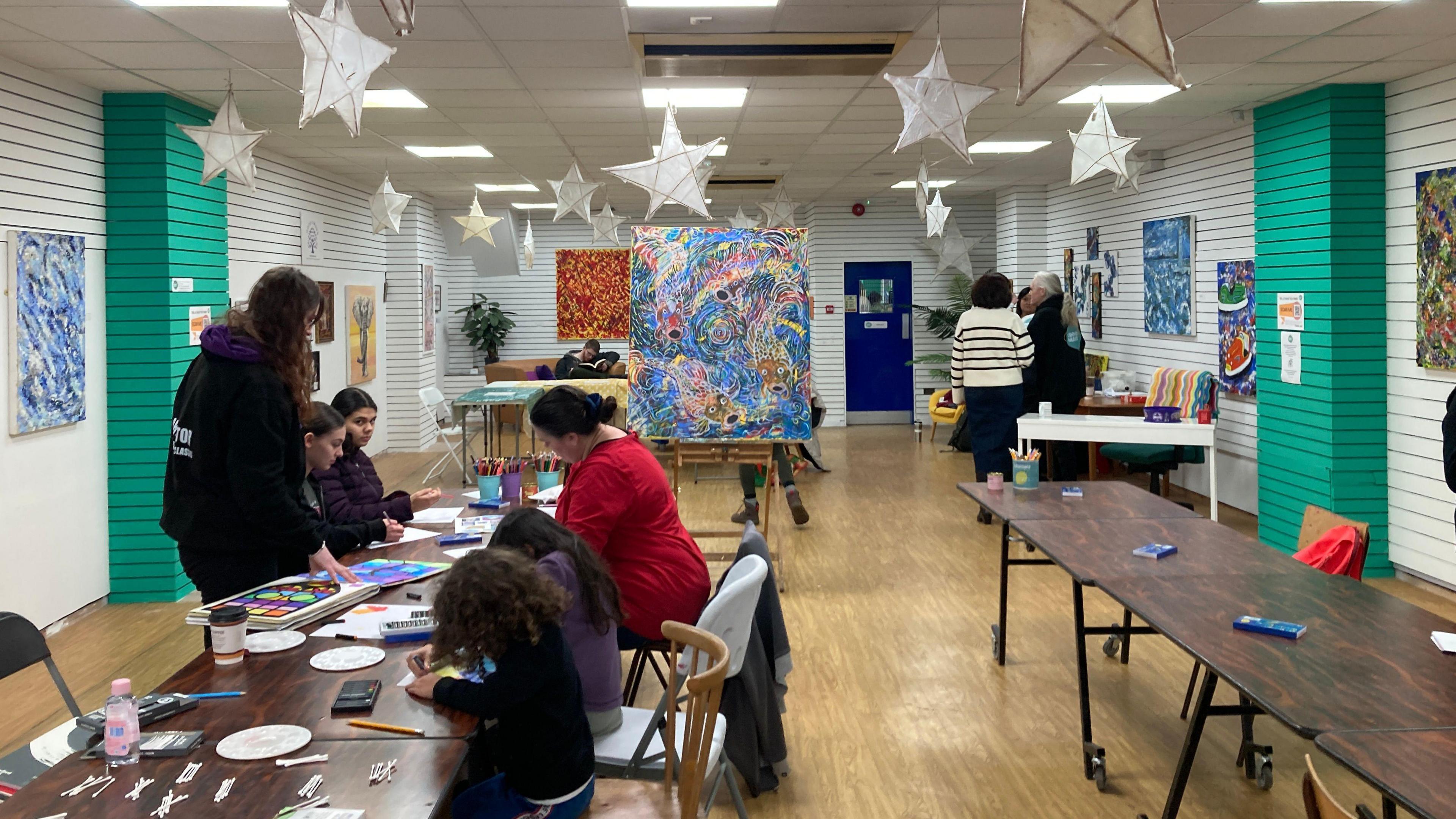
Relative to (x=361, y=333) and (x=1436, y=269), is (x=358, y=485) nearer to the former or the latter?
(x=1436, y=269)

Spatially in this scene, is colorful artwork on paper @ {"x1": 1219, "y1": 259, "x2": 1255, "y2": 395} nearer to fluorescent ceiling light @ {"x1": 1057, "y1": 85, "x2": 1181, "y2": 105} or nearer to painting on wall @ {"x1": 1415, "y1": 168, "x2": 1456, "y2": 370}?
painting on wall @ {"x1": 1415, "y1": 168, "x2": 1456, "y2": 370}

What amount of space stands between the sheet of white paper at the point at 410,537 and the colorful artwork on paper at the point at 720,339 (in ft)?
8.03

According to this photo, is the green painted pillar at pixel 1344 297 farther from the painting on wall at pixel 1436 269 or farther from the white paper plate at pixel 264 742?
the white paper plate at pixel 264 742

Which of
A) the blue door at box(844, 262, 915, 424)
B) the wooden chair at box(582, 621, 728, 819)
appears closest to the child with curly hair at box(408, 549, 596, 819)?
the wooden chair at box(582, 621, 728, 819)

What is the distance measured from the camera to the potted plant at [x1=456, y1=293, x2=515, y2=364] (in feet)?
53.6

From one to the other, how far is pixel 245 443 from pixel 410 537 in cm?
117

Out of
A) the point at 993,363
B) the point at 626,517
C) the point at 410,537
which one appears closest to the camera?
the point at 626,517

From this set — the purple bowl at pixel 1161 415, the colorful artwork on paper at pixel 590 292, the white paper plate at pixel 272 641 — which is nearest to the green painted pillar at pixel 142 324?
the white paper plate at pixel 272 641

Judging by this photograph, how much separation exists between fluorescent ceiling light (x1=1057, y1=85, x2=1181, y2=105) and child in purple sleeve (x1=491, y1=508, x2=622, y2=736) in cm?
542

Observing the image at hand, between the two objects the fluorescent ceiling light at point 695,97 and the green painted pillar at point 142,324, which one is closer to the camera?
the green painted pillar at point 142,324

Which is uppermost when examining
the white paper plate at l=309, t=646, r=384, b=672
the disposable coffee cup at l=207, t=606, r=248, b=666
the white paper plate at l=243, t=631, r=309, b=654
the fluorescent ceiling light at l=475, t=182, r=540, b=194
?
the fluorescent ceiling light at l=475, t=182, r=540, b=194

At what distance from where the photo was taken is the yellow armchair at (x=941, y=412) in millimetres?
12766

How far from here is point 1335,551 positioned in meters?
3.88

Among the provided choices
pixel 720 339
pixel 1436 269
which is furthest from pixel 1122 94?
pixel 720 339
